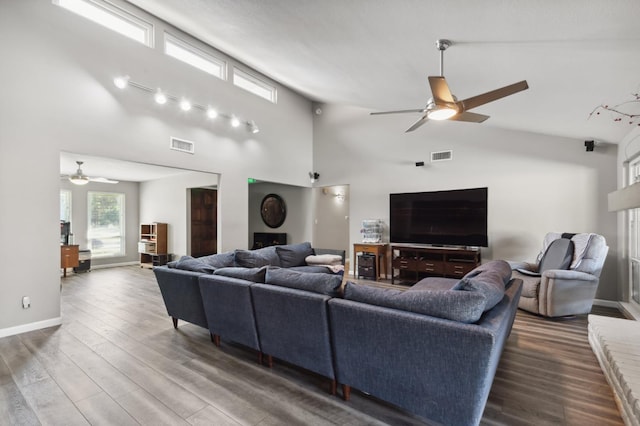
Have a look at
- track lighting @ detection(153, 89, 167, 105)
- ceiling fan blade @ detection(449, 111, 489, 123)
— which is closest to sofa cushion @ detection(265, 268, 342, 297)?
ceiling fan blade @ detection(449, 111, 489, 123)

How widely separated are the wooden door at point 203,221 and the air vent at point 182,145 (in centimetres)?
230

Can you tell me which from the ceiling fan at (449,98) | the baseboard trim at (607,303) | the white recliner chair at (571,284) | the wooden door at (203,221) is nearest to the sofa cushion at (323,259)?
the white recliner chair at (571,284)

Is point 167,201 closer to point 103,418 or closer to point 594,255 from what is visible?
point 103,418

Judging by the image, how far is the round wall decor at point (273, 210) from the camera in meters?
8.37

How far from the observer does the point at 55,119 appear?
367cm

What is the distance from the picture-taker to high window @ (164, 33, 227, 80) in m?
5.02

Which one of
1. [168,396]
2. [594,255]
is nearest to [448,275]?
[594,255]

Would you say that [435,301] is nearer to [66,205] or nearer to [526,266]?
[526,266]

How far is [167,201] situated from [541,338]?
7794 millimetres

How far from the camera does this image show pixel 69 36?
380cm

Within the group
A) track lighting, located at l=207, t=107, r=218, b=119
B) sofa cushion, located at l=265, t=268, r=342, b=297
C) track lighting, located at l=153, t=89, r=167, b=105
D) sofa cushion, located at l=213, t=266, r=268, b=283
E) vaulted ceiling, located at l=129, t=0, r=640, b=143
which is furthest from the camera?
track lighting, located at l=207, t=107, r=218, b=119

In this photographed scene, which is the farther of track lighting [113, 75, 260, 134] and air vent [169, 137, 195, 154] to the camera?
air vent [169, 137, 195, 154]

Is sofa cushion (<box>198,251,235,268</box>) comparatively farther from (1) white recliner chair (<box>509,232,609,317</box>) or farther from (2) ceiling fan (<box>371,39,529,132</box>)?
(1) white recliner chair (<box>509,232,609,317</box>)

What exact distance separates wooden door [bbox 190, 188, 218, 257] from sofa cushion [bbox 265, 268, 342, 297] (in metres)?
5.46
